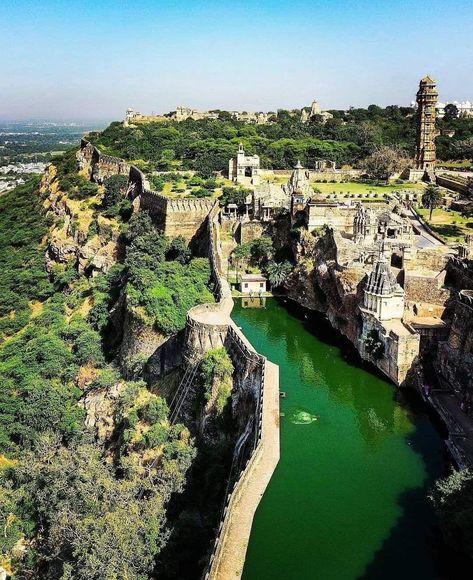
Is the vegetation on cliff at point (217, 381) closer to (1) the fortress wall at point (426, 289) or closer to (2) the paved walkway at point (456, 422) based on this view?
(2) the paved walkway at point (456, 422)

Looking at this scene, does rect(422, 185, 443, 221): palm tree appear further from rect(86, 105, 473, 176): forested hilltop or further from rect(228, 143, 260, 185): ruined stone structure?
rect(228, 143, 260, 185): ruined stone structure

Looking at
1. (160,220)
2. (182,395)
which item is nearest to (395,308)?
(182,395)

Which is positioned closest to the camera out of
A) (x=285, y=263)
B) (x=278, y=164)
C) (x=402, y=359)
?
(x=402, y=359)

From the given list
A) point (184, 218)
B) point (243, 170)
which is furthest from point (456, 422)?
point (243, 170)

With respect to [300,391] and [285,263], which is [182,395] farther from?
[285,263]

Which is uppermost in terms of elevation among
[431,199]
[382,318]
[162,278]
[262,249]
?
[431,199]

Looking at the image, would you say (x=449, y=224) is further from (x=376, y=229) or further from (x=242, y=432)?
(x=242, y=432)
